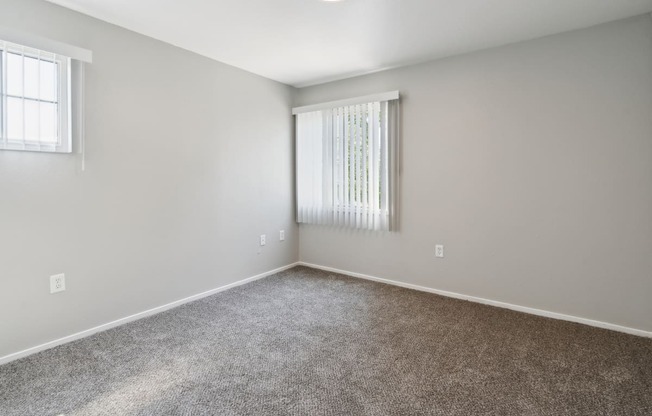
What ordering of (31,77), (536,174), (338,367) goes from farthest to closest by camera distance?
(536,174) → (31,77) → (338,367)

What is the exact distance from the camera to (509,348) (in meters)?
2.20

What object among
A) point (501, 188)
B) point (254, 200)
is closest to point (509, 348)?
point (501, 188)

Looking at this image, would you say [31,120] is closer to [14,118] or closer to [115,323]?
[14,118]

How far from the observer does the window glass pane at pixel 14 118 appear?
1988 millimetres

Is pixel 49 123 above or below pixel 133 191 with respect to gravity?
above

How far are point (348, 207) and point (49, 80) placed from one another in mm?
2730

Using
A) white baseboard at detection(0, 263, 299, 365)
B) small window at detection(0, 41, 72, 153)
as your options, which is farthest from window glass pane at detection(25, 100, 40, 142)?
white baseboard at detection(0, 263, 299, 365)

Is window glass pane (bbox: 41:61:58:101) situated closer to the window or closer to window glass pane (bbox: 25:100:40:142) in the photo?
window glass pane (bbox: 25:100:40:142)

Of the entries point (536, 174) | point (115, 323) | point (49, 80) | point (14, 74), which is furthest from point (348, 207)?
point (14, 74)

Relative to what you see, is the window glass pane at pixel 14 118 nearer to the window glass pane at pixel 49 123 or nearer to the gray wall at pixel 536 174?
the window glass pane at pixel 49 123

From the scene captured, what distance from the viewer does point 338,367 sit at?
196cm

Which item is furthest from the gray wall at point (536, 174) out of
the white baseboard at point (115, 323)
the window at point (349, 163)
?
the white baseboard at point (115, 323)

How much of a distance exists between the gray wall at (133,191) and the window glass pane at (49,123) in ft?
0.47

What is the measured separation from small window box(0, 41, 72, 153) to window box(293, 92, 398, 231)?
2345 millimetres
